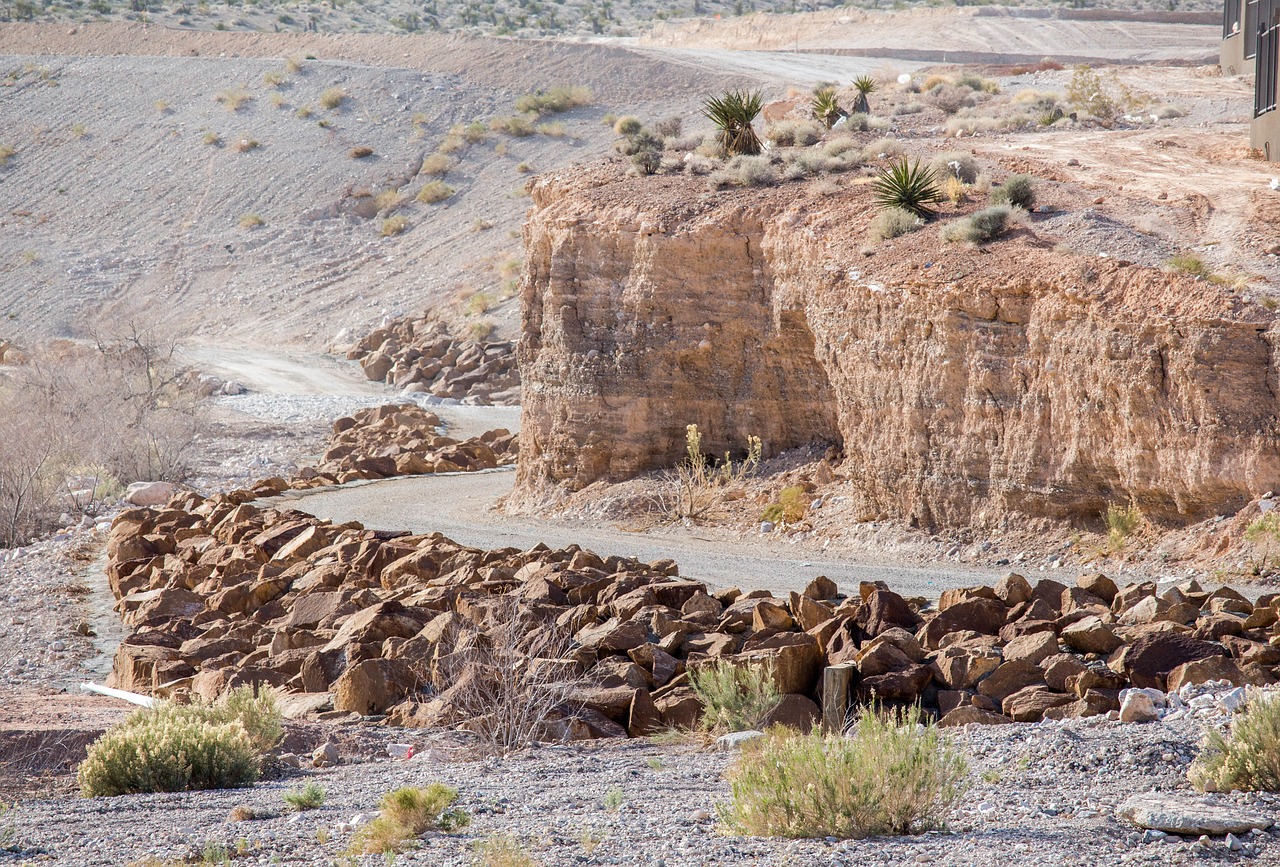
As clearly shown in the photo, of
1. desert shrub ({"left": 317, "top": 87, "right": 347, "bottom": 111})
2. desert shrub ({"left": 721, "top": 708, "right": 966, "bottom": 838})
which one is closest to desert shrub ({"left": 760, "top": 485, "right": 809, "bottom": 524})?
desert shrub ({"left": 721, "top": 708, "right": 966, "bottom": 838})

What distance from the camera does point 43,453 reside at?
84.3 feet

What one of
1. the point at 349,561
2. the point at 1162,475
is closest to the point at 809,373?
the point at 1162,475

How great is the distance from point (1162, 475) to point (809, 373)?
6.21 metres

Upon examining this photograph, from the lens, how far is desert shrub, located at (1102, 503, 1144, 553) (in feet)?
45.5

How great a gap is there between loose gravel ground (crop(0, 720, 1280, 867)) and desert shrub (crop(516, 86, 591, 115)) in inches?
1985

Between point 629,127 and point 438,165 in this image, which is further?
point 438,165

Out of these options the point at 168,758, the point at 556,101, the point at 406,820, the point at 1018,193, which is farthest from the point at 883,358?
the point at 556,101

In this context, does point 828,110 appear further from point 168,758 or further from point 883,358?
point 168,758

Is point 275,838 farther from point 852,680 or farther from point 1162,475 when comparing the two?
point 1162,475

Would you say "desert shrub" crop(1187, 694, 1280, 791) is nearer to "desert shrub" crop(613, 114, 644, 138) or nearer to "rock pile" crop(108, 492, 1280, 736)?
"rock pile" crop(108, 492, 1280, 736)

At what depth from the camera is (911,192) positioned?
17406 millimetres

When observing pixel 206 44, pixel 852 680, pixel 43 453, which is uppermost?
pixel 206 44

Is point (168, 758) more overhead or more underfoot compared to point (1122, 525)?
more overhead

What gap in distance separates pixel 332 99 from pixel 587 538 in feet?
150
